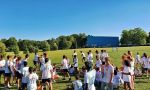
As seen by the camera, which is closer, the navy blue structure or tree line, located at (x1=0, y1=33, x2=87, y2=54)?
tree line, located at (x1=0, y1=33, x2=87, y2=54)

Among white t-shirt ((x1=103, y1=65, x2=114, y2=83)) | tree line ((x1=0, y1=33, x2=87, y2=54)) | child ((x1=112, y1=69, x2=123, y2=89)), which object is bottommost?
child ((x1=112, y1=69, x2=123, y2=89))

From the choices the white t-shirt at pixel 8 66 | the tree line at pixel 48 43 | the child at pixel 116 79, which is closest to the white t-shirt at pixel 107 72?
the child at pixel 116 79

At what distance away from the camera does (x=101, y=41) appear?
168875mm

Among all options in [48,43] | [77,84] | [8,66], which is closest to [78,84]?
[77,84]

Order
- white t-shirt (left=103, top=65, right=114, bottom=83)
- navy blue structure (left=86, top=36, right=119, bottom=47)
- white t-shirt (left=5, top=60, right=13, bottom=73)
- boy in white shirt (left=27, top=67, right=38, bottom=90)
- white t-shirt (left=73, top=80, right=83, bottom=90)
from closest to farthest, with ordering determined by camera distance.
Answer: white t-shirt (left=73, top=80, right=83, bottom=90) → boy in white shirt (left=27, top=67, right=38, bottom=90) → white t-shirt (left=103, top=65, right=114, bottom=83) → white t-shirt (left=5, top=60, right=13, bottom=73) → navy blue structure (left=86, top=36, right=119, bottom=47)

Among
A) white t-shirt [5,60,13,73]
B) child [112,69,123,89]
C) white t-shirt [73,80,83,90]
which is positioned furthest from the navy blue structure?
white t-shirt [73,80,83,90]

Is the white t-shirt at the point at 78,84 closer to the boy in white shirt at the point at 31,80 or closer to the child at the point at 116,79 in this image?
the boy in white shirt at the point at 31,80

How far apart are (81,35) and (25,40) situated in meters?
44.5

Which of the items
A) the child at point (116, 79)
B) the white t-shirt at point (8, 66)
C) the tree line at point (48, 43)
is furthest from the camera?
the tree line at point (48, 43)

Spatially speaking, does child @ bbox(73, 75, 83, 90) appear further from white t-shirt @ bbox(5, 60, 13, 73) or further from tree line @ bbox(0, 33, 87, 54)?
tree line @ bbox(0, 33, 87, 54)

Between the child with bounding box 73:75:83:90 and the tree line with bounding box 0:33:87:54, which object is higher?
the tree line with bounding box 0:33:87:54

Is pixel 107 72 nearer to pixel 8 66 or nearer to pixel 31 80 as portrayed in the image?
pixel 31 80

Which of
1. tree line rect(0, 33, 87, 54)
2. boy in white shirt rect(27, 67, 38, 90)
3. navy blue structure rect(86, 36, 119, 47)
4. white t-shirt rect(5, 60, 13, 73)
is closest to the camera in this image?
boy in white shirt rect(27, 67, 38, 90)

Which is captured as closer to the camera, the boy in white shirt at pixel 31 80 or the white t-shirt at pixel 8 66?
the boy in white shirt at pixel 31 80
